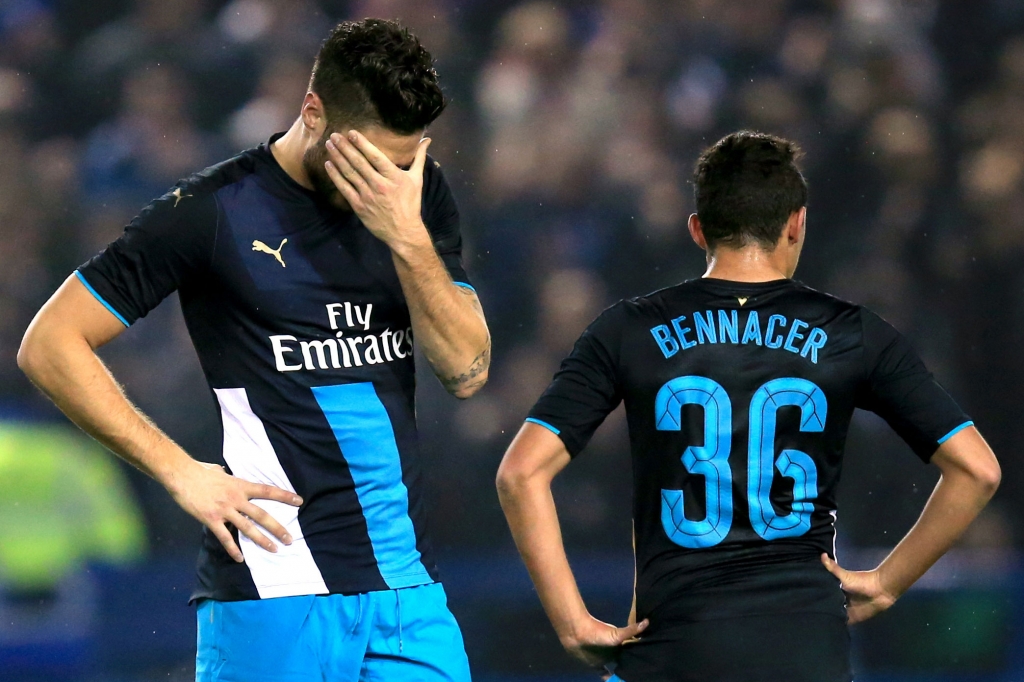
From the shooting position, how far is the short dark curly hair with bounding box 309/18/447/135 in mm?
2096

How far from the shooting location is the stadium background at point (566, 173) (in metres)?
4.79

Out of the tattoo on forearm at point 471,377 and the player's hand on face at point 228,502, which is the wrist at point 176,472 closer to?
the player's hand on face at point 228,502

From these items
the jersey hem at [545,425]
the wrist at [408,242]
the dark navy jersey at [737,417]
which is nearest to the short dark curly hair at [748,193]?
the dark navy jersey at [737,417]

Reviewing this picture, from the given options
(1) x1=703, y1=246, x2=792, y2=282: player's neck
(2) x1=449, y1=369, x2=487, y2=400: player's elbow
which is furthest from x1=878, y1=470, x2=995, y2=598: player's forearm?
(2) x1=449, y1=369, x2=487, y2=400: player's elbow

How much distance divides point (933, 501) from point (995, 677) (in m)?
2.43

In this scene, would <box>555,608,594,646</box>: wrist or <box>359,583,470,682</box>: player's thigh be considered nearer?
<box>359,583,470,682</box>: player's thigh

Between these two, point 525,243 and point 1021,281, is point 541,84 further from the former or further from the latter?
point 1021,281

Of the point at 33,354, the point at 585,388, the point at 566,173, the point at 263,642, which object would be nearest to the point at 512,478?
the point at 585,388

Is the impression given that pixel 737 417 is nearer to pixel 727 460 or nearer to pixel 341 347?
pixel 727 460

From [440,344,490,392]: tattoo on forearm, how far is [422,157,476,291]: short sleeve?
159 millimetres

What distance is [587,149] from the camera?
5.03 metres

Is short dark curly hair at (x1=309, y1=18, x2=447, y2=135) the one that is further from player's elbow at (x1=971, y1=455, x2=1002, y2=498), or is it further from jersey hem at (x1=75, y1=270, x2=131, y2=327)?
player's elbow at (x1=971, y1=455, x2=1002, y2=498)

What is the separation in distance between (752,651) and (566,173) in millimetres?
3248

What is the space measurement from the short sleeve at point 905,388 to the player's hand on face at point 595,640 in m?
0.66
